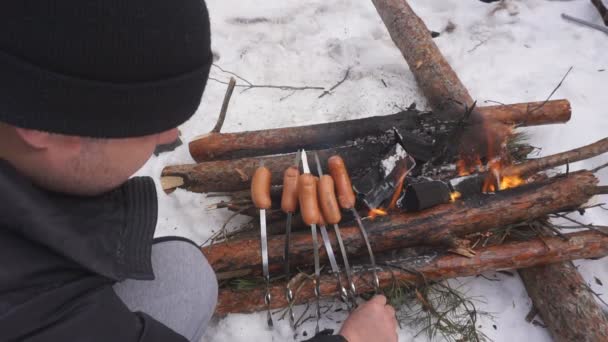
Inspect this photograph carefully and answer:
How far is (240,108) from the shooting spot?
370cm

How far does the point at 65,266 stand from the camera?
128cm

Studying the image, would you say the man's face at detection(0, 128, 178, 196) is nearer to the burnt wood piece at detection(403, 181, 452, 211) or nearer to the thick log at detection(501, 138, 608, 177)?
the burnt wood piece at detection(403, 181, 452, 211)

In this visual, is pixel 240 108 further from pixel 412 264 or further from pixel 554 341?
pixel 554 341

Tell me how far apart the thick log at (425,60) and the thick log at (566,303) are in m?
1.17

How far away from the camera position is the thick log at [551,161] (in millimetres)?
2816

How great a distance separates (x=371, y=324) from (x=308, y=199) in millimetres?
756

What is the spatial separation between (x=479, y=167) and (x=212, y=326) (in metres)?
1.95

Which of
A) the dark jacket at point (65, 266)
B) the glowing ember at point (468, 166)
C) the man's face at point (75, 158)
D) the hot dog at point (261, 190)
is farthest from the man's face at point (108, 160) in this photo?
the glowing ember at point (468, 166)

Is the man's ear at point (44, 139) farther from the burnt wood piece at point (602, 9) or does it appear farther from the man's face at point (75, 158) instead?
the burnt wood piece at point (602, 9)

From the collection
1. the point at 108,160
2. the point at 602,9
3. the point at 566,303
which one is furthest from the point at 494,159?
the point at 602,9

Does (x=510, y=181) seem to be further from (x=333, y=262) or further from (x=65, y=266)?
(x=65, y=266)

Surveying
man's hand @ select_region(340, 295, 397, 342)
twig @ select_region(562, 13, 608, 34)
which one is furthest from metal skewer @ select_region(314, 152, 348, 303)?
twig @ select_region(562, 13, 608, 34)

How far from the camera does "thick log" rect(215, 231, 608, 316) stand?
96.1 inches

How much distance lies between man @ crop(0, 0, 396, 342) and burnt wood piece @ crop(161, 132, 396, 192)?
1273mm
